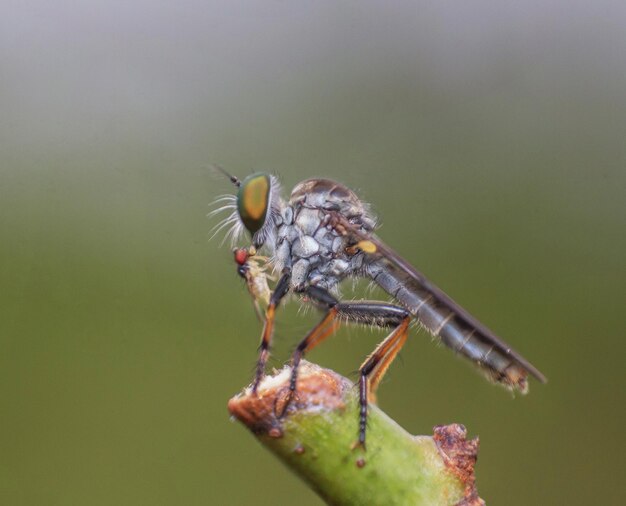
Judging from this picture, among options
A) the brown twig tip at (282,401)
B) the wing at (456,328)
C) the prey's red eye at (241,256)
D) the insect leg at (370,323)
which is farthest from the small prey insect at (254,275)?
the brown twig tip at (282,401)

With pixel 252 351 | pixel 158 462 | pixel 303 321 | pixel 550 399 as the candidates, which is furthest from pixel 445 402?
pixel 303 321

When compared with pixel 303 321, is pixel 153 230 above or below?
below

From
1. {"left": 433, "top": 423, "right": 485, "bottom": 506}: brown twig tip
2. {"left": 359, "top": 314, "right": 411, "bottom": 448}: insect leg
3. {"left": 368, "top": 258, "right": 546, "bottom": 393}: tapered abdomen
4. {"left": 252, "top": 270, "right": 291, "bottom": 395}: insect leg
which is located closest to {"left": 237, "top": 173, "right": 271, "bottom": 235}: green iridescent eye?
{"left": 252, "top": 270, "right": 291, "bottom": 395}: insect leg

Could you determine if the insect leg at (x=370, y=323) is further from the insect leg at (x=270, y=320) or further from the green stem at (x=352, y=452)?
the green stem at (x=352, y=452)

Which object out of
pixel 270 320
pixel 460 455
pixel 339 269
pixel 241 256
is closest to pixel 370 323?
pixel 339 269

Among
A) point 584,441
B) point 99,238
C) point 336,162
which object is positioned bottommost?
point 584,441

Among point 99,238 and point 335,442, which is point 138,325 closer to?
point 99,238

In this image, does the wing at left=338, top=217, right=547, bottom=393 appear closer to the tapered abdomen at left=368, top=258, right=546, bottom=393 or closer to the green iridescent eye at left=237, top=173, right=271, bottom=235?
the tapered abdomen at left=368, top=258, right=546, bottom=393
